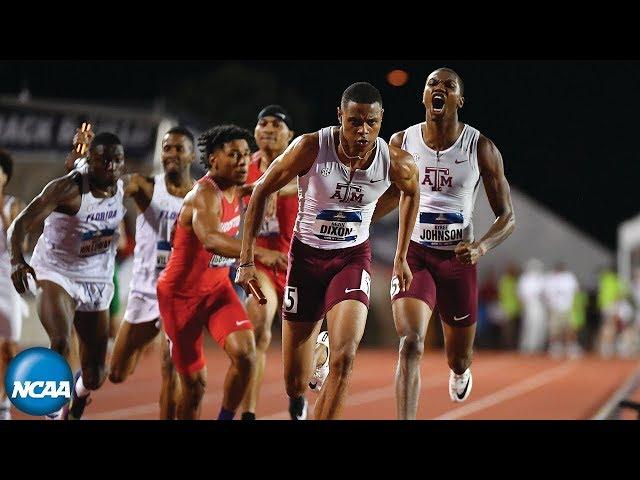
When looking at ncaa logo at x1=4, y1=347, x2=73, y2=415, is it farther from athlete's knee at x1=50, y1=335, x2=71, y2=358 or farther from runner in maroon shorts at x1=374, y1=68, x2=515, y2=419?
runner in maroon shorts at x1=374, y1=68, x2=515, y2=419

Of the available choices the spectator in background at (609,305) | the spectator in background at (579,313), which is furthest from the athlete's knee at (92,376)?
the spectator in background at (609,305)

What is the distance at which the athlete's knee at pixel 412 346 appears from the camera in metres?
6.92

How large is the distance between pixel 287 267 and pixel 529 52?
2334mm

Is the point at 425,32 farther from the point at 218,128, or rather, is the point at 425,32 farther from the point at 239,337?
the point at 239,337

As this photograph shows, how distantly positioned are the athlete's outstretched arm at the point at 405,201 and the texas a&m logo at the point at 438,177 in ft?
1.37

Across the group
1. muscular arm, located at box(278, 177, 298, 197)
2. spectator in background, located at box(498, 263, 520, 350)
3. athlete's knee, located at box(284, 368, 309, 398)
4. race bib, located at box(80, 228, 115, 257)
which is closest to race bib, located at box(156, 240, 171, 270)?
race bib, located at box(80, 228, 115, 257)

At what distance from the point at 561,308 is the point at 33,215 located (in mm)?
11330

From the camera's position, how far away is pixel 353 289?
6.74m

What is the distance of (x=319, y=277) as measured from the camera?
6941mm

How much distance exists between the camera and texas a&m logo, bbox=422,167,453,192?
7391mm

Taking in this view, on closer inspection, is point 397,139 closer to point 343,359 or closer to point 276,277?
point 276,277

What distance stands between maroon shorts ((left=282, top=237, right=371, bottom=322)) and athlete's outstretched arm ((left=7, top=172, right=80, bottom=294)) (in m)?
1.61

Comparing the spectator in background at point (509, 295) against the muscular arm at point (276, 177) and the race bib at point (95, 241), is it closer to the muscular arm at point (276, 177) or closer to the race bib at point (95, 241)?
the race bib at point (95, 241)
